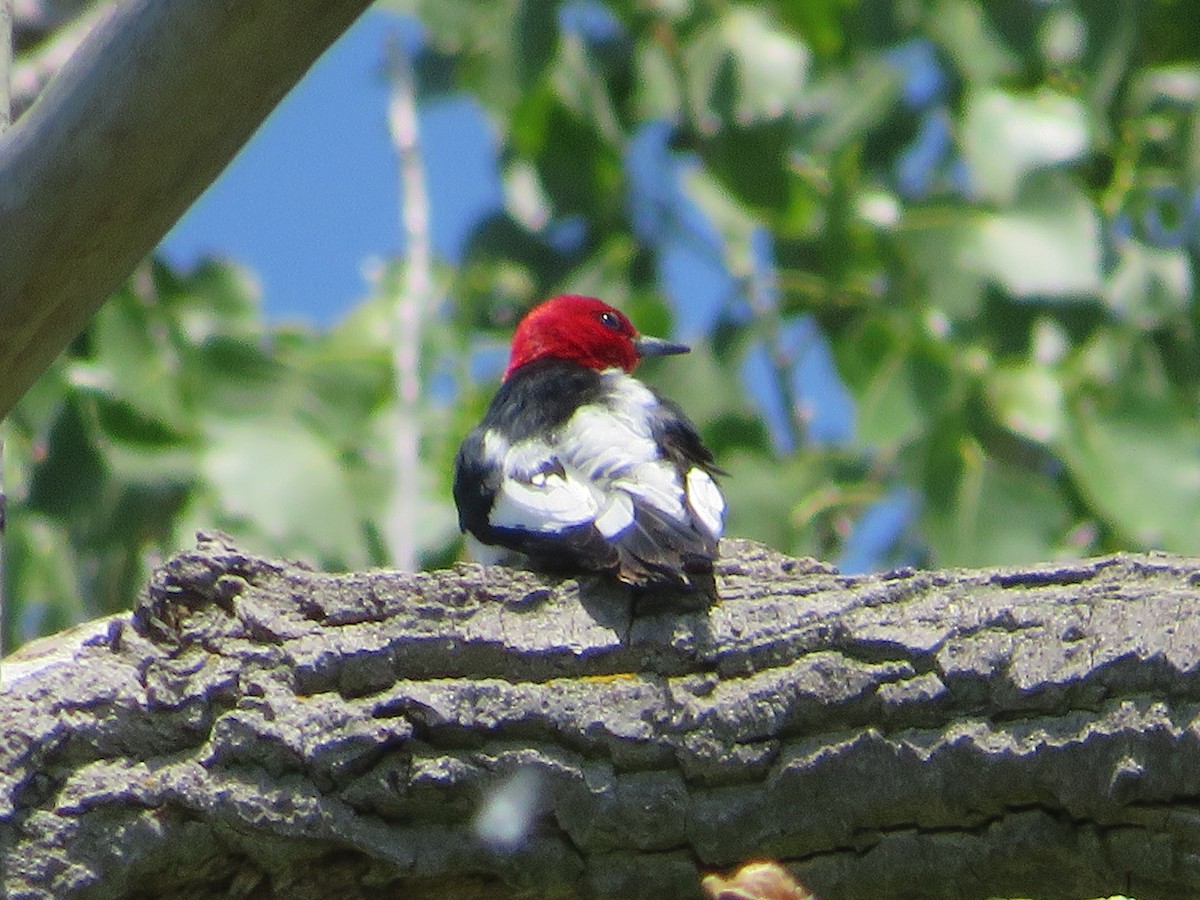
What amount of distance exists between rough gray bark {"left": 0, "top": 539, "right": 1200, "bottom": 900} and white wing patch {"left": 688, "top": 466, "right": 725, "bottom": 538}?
1.32 ft

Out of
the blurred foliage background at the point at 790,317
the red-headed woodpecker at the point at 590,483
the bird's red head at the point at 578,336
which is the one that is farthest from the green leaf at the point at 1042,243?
the red-headed woodpecker at the point at 590,483

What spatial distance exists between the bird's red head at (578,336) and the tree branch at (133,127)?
2809 mm

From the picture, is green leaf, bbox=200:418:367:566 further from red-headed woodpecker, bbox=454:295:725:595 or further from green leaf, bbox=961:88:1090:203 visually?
green leaf, bbox=961:88:1090:203

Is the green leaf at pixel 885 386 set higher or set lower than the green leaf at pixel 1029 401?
lower

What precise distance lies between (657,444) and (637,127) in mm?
4338

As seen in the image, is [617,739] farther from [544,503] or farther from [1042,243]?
[1042,243]

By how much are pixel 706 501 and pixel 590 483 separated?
0.26 metres

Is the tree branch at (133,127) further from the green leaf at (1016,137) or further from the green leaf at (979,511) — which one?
the green leaf at (1016,137)

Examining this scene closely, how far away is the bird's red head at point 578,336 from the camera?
5.56 m

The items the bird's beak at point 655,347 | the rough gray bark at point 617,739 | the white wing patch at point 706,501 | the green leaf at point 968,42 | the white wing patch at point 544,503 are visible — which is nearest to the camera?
the rough gray bark at point 617,739

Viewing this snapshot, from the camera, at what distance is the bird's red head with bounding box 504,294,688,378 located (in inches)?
219

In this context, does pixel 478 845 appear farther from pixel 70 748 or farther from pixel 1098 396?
pixel 1098 396

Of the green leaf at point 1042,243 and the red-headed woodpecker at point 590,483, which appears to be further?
the green leaf at point 1042,243

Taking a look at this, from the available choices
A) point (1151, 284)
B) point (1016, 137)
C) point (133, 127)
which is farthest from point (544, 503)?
point (1151, 284)
